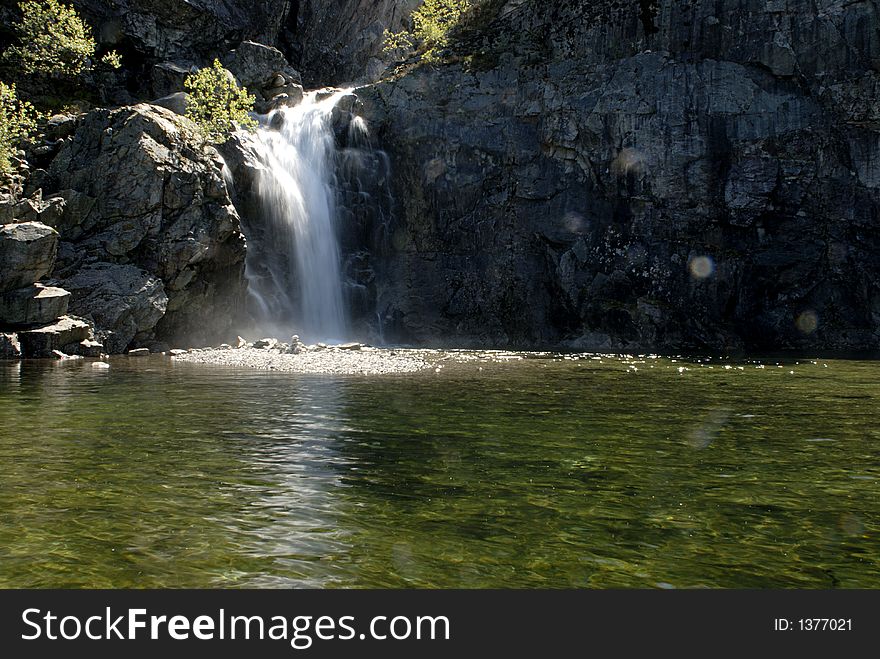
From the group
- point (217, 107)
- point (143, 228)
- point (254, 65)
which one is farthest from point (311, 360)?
point (254, 65)

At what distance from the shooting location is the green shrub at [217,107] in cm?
4531

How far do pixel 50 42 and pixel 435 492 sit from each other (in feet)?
188

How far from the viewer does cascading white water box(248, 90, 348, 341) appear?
→ 154ft

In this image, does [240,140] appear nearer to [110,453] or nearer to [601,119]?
[601,119]

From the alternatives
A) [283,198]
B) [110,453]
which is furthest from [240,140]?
[110,453]

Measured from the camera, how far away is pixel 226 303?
1638 inches

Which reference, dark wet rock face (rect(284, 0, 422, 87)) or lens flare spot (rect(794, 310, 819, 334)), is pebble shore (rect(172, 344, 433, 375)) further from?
dark wet rock face (rect(284, 0, 422, 87))

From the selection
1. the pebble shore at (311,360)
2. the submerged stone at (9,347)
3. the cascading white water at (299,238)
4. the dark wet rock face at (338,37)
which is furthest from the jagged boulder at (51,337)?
the dark wet rock face at (338,37)

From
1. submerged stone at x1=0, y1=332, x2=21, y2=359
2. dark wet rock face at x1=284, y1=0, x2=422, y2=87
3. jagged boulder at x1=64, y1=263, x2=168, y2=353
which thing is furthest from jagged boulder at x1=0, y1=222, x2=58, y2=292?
dark wet rock face at x1=284, y1=0, x2=422, y2=87

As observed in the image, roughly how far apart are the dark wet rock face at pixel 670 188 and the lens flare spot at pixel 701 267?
0.34ft

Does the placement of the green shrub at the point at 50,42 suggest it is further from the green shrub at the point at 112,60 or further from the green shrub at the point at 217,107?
the green shrub at the point at 217,107

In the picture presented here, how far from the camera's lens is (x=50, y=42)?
51.0 metres

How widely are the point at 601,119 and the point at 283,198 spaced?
2420 centimetres

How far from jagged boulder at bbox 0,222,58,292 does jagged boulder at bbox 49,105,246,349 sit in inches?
93.3
